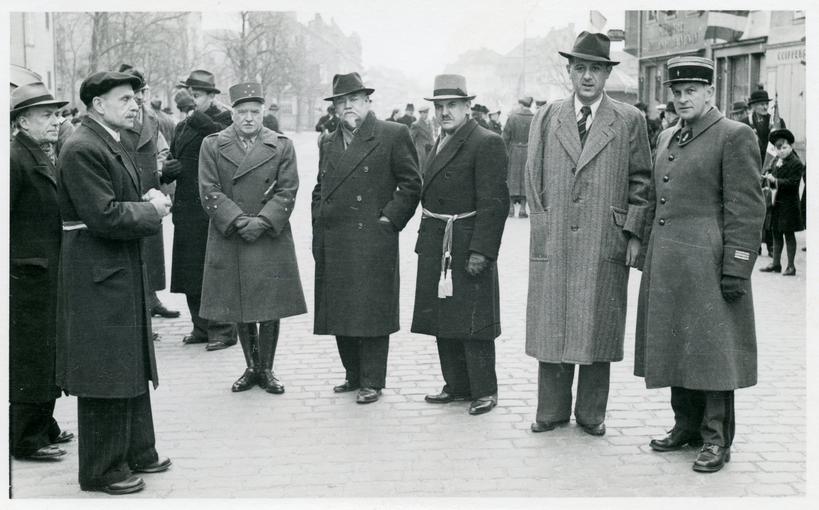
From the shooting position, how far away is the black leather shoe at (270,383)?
6637mm

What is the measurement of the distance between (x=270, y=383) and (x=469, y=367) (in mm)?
1459

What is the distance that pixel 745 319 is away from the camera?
5109 mm

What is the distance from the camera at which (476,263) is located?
5.99 metres

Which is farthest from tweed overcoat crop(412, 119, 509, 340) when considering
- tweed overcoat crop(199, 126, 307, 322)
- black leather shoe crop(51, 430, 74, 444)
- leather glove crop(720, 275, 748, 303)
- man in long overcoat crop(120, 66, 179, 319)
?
man in long overcoat crop(120, 66, 179, 319)

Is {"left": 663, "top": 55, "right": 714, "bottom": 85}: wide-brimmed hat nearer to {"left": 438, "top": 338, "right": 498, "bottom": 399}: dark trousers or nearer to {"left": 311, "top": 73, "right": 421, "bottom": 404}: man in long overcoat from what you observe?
{"left": 311, "top": 73, "right": 421, "bottom": 404}: man in long overcoat

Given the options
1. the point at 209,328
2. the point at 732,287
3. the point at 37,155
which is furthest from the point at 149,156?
the point at 732,287

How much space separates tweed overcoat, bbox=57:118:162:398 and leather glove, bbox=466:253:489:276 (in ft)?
6.84

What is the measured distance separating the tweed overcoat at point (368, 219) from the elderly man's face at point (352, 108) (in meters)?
0.05

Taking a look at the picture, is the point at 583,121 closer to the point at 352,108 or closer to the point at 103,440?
the point at 352,108

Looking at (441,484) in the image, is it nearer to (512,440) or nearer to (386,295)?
(512,440)

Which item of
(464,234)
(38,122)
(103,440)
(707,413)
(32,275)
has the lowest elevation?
(103,440)

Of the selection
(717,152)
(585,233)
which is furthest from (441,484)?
(717,152)

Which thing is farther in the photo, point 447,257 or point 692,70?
point 447,257

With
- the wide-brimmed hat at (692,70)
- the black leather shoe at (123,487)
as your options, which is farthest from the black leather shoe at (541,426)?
the black leather shoe at (123,487)
